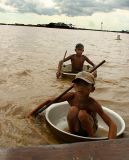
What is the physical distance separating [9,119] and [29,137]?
2.45ft

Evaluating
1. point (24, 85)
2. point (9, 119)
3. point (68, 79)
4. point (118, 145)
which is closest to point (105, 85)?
point (68, 79)

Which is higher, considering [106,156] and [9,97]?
[106,156]

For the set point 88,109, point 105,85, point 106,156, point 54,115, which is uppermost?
point 106,156

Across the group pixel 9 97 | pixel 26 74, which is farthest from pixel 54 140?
pixel 26 74

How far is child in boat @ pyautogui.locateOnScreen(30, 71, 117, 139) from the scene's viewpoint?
3.38 meters

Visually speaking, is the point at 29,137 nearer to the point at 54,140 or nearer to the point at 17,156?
the point at 54,140

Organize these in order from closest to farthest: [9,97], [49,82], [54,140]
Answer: [54,140] < [9,97] < [49,82]

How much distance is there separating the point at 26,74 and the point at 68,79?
2383 mm

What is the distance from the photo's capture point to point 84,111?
3562 mm

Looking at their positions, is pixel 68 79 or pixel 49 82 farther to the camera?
pixel 49 82

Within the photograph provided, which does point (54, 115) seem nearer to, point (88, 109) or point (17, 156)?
point (88, 109)

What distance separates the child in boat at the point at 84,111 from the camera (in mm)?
3385

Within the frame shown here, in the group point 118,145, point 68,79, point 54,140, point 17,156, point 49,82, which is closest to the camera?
point 17,156

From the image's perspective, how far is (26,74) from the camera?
32.3ft
